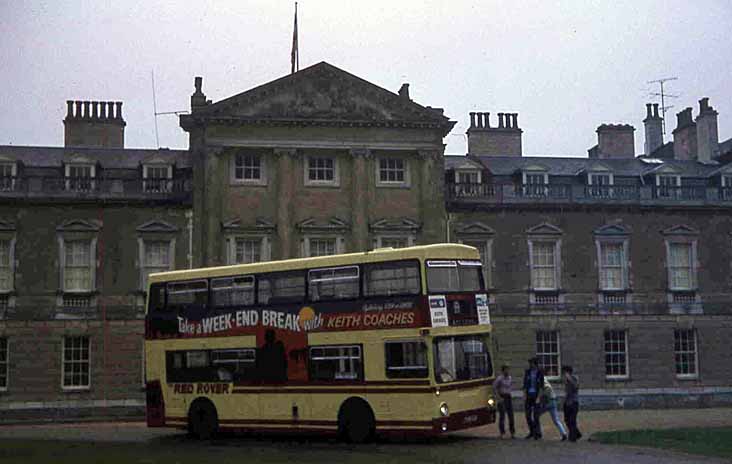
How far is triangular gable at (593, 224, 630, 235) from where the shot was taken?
41.2 metres

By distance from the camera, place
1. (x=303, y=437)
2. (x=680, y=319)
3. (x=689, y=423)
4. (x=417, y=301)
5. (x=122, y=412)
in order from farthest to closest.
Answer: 1. (x=680, y=319)
2. (x=122, y=412)
3. (x=689, y=423)
4. (x=303, y=437)
5. (x=417, y=301)

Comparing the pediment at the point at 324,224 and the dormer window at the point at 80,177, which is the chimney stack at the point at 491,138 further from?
the dormer window at the point at 80,177

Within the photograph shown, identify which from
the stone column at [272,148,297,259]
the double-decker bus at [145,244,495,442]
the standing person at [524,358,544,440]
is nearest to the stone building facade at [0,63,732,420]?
the stone column at [272,148,297,259]

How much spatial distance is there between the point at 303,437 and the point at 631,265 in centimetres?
1994

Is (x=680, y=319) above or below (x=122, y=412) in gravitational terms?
above

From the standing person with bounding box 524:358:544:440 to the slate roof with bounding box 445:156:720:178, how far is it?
1841 centimetres

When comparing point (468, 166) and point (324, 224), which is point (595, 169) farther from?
point (324, 224)

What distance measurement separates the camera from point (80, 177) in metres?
38.8

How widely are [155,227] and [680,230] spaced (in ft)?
72.8

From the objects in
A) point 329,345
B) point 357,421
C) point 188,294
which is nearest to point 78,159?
point 188,294

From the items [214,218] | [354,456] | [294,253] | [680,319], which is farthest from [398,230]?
[354,456]

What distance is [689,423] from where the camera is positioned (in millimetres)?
30094

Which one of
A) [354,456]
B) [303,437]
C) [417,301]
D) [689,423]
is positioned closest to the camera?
[354,456]

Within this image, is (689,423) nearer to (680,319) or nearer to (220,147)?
(680,319)
